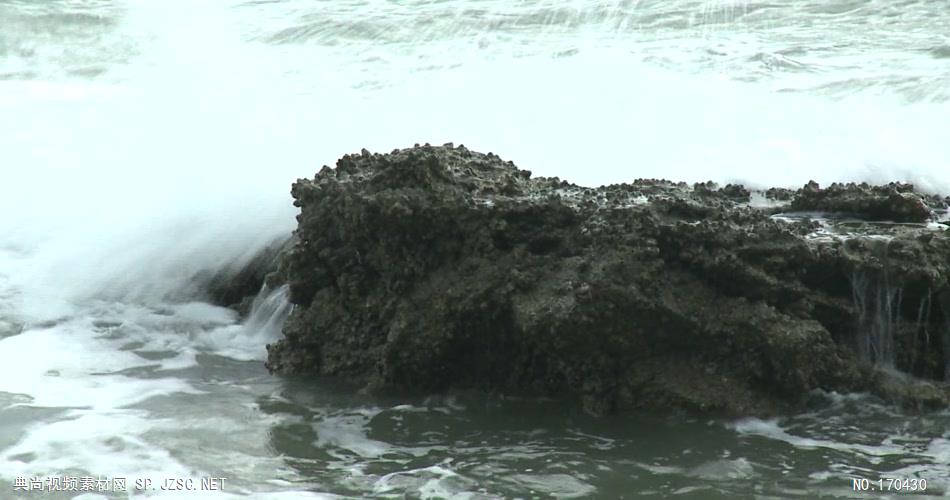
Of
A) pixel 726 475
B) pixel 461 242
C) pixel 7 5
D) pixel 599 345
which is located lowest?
pixel 726 475

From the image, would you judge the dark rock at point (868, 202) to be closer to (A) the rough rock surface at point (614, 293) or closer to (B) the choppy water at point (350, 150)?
(A) the rough rock surface at point (614, 293)

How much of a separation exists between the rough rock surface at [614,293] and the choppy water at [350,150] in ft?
0.44

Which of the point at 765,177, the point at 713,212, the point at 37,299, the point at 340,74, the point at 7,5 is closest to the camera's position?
the point at 713,212

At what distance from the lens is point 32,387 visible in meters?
4.23

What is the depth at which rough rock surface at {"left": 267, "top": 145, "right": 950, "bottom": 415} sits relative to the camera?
148 inches

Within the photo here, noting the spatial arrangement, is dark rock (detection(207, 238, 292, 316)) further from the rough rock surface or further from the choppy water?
the rough rock surface

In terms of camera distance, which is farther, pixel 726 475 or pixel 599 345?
pixel 599 345

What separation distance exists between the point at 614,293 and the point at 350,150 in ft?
11.1

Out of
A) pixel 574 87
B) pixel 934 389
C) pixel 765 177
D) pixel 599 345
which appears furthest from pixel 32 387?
pixel 574 87

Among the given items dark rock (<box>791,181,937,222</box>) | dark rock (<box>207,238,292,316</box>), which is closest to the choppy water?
dark rock (<box>207,238,292,316</box>)

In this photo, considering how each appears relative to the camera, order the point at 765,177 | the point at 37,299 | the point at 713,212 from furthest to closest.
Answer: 1. the point at 765,177
2. the point at 37,299
3. the point at 713,212

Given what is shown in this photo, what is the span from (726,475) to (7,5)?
428 inches

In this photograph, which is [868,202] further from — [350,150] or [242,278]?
[350,150]

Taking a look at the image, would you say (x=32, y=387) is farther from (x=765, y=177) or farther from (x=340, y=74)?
(x=340, y=74)
